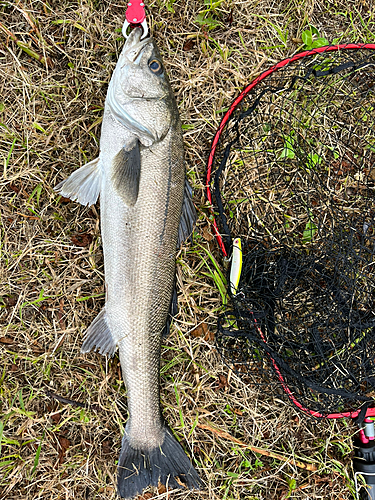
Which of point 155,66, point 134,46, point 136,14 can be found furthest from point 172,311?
point 136,14

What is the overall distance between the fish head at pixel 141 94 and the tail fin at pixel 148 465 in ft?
6.72

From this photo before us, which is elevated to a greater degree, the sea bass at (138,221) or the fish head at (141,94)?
the fish head at (141,94)

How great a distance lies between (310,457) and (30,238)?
269 centimetres

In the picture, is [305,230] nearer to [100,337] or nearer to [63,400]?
[100,337]

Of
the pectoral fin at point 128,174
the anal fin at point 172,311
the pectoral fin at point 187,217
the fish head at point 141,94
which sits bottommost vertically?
the anal fin at point 172,311

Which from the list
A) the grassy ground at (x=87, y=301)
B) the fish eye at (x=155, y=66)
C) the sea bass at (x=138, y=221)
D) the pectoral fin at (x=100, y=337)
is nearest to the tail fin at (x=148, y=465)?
the sea bass at (x=138, y=221)

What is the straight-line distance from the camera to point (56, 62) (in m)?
2.89

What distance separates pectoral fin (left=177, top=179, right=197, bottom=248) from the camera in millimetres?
2666

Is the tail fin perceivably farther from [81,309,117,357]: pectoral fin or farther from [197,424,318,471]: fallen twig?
[81,309,117,357]: pectoral fin

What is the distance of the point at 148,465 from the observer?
2.66 m

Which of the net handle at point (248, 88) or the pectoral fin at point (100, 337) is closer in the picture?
the pectoral fin at point (100, 337)

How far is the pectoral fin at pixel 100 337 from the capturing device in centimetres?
261

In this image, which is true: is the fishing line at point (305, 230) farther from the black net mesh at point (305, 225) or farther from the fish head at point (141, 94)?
the fish head at point (141, 94)

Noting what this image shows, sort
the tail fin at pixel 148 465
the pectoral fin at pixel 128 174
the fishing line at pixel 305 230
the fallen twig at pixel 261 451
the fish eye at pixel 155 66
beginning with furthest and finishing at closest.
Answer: the fallen twig at pixel 261 451 → the fishing line at pixel 305 230 → the tail fin at pixel 148 465 → the fish eye at pixel 155 66 → the pectoral fin at pixel 128 174
